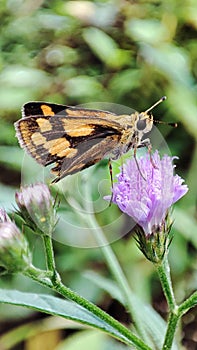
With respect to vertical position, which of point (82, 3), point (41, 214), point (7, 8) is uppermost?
point (7, 8)

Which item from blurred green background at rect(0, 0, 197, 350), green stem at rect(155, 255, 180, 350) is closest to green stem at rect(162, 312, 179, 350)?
green stem at rect(155, 255, 180, 350)

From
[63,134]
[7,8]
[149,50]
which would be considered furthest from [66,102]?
[63,134]

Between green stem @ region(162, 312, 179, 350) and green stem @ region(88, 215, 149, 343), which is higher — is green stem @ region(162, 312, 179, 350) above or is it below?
below

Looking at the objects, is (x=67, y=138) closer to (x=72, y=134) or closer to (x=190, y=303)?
(x=72, y=134)

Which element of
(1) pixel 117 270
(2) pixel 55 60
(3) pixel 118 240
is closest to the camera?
(1) pixel 117 270

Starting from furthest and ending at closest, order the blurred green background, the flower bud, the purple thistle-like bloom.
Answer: the blurred green background → the purple thistle-like bloom → the flower bud

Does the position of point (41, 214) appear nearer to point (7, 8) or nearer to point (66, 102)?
point (66, 102)

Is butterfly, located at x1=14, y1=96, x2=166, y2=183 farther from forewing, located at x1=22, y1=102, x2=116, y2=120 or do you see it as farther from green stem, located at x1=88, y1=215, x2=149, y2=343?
green stem, located at x1=88, y1=215, x2=149, y2=343

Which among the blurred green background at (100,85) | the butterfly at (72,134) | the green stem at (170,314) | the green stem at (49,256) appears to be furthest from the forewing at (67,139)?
the blurred green background at (100,85)
